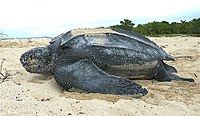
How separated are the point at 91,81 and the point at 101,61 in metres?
0.36

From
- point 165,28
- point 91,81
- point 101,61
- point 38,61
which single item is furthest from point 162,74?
point 165,28

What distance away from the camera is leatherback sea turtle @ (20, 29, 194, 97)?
7.92 ft

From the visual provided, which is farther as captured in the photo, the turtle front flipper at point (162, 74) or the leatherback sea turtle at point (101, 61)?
the turtle front flipper at point (162, 74)

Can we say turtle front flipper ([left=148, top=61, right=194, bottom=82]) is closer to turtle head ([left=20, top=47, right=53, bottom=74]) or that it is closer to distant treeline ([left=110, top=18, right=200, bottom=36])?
turtle head ([left=20, top=47, right=53, bottom=74])

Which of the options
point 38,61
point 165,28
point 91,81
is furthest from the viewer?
point 165,28

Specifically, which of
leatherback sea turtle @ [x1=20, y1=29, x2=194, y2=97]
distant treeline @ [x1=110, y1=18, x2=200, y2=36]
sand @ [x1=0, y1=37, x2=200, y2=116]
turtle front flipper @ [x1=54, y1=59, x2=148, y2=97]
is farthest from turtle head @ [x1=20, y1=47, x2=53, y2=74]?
distant treeline @ [x1=110, y1=18, x2=200, y2=36]

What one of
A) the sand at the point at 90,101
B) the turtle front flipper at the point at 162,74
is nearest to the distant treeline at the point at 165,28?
the turtle front flipper at the point at 162,74

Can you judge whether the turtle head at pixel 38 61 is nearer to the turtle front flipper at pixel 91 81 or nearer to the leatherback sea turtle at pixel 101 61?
the leatherback sea turtle at pixel 101 61

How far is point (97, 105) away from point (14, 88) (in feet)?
2.66

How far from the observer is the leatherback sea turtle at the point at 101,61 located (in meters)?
2.41

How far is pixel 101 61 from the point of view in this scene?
9.04 feet

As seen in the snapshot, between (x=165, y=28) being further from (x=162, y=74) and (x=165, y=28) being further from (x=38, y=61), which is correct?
(x=38, y=61)

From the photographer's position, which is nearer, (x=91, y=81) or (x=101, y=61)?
(x=91, y=81)

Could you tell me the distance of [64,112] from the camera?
193 centimetres
